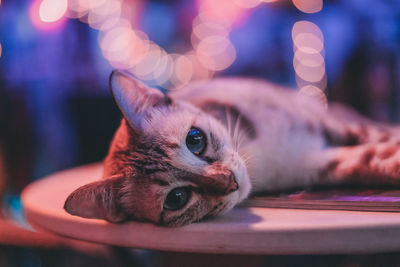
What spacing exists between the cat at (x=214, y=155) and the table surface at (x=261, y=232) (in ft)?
0.17

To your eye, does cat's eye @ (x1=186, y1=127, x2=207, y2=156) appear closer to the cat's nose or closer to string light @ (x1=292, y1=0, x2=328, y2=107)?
the cat's nose

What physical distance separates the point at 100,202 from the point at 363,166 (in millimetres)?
806

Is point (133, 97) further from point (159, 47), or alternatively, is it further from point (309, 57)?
point (309, 57)

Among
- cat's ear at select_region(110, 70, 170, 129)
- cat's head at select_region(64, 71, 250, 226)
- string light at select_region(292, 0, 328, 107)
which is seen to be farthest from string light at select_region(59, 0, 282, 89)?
cat's head at select_region(64, 71, 250, 226)

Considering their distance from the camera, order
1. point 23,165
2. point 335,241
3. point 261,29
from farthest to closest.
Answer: point 261,29, point 23,165, point 335,241

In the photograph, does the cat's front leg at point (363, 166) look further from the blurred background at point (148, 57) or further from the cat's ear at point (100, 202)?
the blurred background at point (148, 57)

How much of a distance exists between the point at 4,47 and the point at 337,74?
8.77 ft

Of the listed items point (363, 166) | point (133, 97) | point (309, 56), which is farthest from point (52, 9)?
point (309, 56)

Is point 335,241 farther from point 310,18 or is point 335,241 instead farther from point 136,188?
point 310,18

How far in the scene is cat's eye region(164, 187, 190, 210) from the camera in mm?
900

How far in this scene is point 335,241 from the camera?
0.71 m

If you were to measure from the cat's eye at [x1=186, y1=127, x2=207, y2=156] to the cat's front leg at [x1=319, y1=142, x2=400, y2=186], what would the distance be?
46 centimetres

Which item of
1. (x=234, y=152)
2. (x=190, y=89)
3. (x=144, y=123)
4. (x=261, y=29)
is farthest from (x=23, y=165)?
(x=261, y=29)

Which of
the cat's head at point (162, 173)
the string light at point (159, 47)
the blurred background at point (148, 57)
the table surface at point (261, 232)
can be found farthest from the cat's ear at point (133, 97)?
the string light at point (159, 47)
